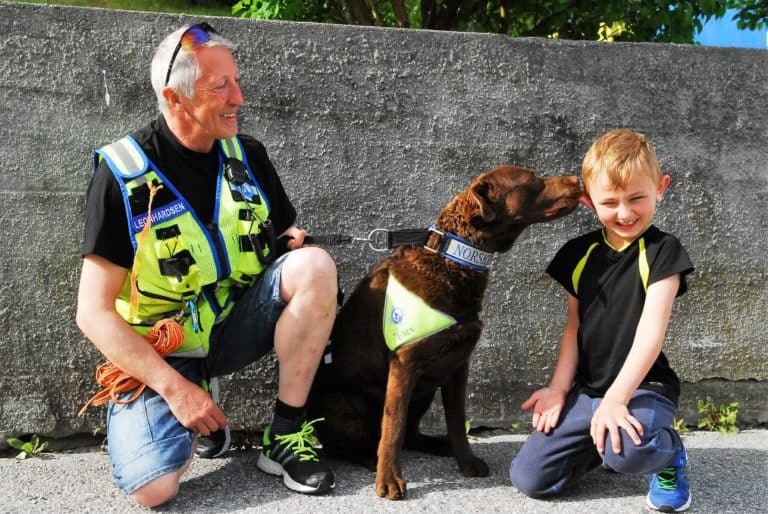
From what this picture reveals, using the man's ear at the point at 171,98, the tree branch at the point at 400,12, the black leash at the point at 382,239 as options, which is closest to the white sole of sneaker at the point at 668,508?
the black leash at the point at 382,239

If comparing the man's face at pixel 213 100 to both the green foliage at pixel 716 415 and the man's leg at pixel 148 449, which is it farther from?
the green foliage at pixel 716 415

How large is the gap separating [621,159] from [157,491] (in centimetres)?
209

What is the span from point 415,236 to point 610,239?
2.54 feet

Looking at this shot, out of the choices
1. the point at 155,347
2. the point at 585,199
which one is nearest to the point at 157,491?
the point at 155,347

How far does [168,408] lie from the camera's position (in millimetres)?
2846

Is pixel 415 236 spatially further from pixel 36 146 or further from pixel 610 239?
pixel 36 146

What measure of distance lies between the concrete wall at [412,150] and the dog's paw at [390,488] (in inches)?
37.5

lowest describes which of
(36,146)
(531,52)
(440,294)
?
(440,294)

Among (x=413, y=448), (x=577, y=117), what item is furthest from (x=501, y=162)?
(x=413, y=448)

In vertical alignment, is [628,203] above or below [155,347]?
above

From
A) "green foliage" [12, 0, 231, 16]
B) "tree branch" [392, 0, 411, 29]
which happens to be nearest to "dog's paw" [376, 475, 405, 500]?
"tree branch" [392, 0, 411, 29]

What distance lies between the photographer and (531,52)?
12.2ft

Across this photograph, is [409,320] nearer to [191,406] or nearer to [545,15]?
[191,406]

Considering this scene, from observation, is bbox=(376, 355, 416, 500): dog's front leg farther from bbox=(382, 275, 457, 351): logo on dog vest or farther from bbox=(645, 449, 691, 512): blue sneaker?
bbox=(645, 449, 691, 512): blue sneaker
